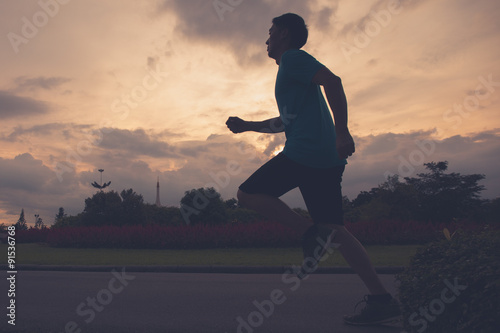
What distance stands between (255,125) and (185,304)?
240cm

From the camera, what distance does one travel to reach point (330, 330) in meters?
3.79

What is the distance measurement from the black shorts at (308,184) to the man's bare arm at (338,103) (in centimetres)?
32

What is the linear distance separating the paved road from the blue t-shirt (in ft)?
5.21

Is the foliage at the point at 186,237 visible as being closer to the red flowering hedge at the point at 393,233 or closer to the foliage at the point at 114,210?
the red flowering hedge at the point at 393,233

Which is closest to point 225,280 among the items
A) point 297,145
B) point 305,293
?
point 305,293

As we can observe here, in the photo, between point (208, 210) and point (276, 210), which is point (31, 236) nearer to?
point (208, 210)

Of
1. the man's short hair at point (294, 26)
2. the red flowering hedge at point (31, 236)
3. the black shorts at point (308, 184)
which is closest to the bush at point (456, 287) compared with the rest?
the black shorts at point (308, 184)

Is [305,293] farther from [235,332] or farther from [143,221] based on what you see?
[143,221]

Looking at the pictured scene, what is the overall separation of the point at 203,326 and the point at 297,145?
1.95 metres

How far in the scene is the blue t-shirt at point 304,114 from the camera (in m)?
3.22

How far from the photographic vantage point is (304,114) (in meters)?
3.32

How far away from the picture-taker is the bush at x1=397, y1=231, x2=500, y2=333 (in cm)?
227

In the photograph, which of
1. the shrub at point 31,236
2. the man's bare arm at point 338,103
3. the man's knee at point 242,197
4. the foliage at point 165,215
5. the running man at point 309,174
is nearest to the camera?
the man's bare arm at point 338,103

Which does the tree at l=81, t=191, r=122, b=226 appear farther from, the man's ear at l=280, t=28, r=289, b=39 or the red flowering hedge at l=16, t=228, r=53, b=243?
the man's ear at l=280, t=28, r=289, b=39
